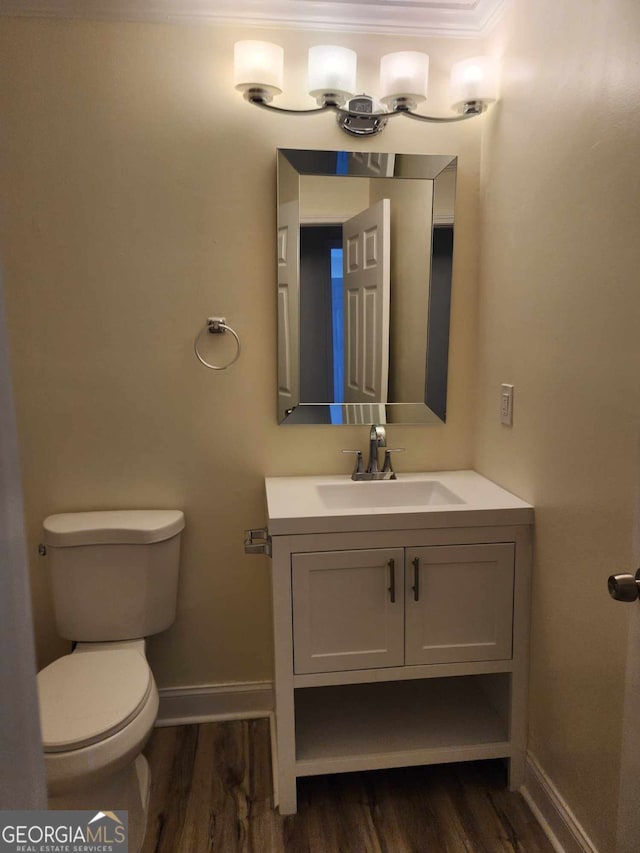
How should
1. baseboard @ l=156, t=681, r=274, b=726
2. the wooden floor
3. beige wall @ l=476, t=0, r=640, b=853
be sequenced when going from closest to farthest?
1. beige wall @ l=476, t=0, r=640, b=853
2. the wooden floor
3. baseboard @ l=156, t=681, r=274, b=726

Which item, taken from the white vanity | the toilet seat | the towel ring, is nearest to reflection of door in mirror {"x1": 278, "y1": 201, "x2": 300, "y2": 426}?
the towel ring

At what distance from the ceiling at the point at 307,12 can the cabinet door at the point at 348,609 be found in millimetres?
1655

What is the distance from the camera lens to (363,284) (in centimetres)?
208

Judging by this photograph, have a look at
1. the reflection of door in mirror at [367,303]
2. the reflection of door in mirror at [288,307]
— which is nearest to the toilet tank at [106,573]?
the reflection of door in mirror at [288,307]

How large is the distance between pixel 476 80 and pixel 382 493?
1.35 metres

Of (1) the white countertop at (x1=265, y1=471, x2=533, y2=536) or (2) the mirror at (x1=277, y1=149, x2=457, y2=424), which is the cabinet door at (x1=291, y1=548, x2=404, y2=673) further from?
(2) the mirror at (x1=277, y1=149, x2=457, y2=424)

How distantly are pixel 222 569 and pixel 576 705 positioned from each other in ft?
3.92

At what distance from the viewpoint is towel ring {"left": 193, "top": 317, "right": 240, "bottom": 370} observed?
2051 millimetres

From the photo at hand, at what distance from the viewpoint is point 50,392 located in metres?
2.03

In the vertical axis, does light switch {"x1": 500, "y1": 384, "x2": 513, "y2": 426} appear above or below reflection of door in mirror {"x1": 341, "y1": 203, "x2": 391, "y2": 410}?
below

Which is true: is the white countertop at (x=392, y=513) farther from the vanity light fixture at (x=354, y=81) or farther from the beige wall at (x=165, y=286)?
the vanity light fixture at (x=354, y=81)

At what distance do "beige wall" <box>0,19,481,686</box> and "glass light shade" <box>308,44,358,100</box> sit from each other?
15 centimetres

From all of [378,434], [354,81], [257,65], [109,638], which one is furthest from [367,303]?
[109,638]

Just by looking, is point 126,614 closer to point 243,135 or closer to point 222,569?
point 222,569
